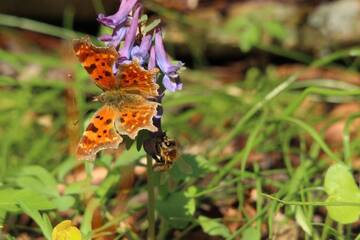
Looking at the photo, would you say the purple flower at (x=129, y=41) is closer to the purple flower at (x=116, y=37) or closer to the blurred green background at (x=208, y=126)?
the purple flower at (x=116, y=37)

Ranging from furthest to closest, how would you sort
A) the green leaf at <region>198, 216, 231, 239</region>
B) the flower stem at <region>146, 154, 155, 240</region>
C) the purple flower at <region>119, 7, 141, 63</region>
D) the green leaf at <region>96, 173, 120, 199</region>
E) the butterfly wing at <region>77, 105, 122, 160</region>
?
the green leaf at <region>96, 173, 120, 199</region>, the green leaf at <region>198, 216, 231, 239</region>, the flower stem at <region>146, 154, 155, 240</region>, the purple flower at <region>119, 7, 141, 63</region>, the butterfly wing at <region>77, 105, 122, 160</region>

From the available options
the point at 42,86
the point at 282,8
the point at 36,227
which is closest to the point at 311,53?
the point at 282,8

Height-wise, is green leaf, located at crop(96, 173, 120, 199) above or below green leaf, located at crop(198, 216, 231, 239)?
above

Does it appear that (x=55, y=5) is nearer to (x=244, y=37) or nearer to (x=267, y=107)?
(x=244, y=37)

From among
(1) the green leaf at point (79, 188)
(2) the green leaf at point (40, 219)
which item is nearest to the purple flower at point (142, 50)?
(2) the green leaf at point (40, 219)

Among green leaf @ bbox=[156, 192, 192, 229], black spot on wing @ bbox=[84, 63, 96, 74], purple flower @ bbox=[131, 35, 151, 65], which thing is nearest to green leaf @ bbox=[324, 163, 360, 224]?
green leaf @ bbox=[156, 192, 192, 229]

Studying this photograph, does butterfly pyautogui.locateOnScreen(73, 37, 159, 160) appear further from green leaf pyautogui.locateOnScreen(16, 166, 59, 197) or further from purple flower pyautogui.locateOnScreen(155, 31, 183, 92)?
green leaf pyautogui.locateOnScreen(16, 166, 59, 197)
